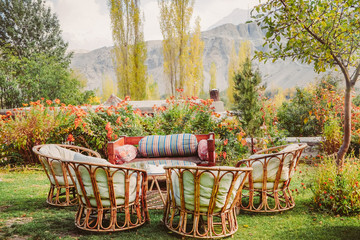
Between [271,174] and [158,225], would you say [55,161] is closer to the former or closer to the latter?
[158,225]

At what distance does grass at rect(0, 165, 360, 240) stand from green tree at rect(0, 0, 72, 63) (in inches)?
738

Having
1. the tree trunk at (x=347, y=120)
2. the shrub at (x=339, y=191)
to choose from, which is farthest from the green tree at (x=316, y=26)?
the shrub at (x=339, y=191)

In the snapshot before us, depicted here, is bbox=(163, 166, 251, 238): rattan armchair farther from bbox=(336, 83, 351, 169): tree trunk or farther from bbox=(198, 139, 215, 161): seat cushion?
bbox=(198, 139, 215, 161): seat cushion

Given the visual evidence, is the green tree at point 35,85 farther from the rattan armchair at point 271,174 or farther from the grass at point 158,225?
the rattan armchair at point 271,174

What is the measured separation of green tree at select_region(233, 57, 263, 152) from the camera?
19.7ft

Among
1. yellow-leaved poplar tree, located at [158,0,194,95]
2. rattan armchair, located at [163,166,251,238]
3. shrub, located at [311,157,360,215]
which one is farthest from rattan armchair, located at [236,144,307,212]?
yellow-leaved poplar tree, located at [158,0,194,95]

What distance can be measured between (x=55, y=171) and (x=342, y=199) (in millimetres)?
3663

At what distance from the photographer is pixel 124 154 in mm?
5109

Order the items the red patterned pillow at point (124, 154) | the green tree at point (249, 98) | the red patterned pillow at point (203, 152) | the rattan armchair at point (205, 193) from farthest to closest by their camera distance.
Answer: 1. the green tree at point (249, 98)
2. the red patterned pillow at point (203, 152)
3. the red patterned pillow at point (124, 154)
4. the rattan armchair at point (205, 193)

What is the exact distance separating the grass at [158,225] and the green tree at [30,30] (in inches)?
738

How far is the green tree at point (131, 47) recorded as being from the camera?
17406mm

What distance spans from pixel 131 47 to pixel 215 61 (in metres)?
74.8

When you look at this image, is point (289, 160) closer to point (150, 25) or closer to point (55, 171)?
point (55, 171)

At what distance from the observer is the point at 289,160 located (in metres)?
3.53
